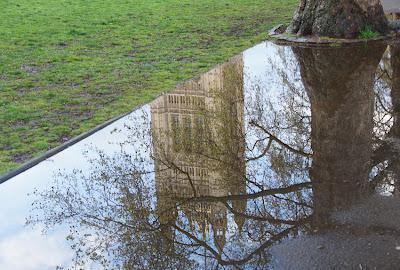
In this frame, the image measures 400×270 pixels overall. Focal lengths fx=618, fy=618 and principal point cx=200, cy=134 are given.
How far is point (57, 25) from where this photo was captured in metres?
24.6

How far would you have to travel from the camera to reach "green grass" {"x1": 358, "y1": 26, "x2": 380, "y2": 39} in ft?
47.4

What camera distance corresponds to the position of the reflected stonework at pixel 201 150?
21.7ft

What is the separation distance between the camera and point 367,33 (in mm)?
14508

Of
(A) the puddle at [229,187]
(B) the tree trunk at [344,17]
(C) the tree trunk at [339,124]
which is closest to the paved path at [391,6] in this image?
(B) the tree trunk at [344,17]

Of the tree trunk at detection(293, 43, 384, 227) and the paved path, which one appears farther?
the paved path

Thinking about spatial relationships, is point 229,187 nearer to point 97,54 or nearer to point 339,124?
point 339,124

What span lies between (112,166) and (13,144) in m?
2.02

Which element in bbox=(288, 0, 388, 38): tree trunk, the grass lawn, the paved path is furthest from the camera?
the paved path

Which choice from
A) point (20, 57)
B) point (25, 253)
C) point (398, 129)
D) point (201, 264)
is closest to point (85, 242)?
point (25, 253)

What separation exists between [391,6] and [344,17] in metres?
6.55

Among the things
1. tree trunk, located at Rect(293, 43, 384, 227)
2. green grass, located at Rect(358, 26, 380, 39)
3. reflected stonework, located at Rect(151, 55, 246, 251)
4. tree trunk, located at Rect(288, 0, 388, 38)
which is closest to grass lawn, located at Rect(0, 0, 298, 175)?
reflected stonework, located at Rect(151, 55, 246, 251)

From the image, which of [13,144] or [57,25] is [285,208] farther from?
[57,25]

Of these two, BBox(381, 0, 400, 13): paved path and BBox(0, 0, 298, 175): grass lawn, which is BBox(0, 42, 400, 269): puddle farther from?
BBox(381, 0, 400, 13): paved path

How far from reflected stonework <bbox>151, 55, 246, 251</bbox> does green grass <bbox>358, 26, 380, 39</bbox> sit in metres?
3.87
